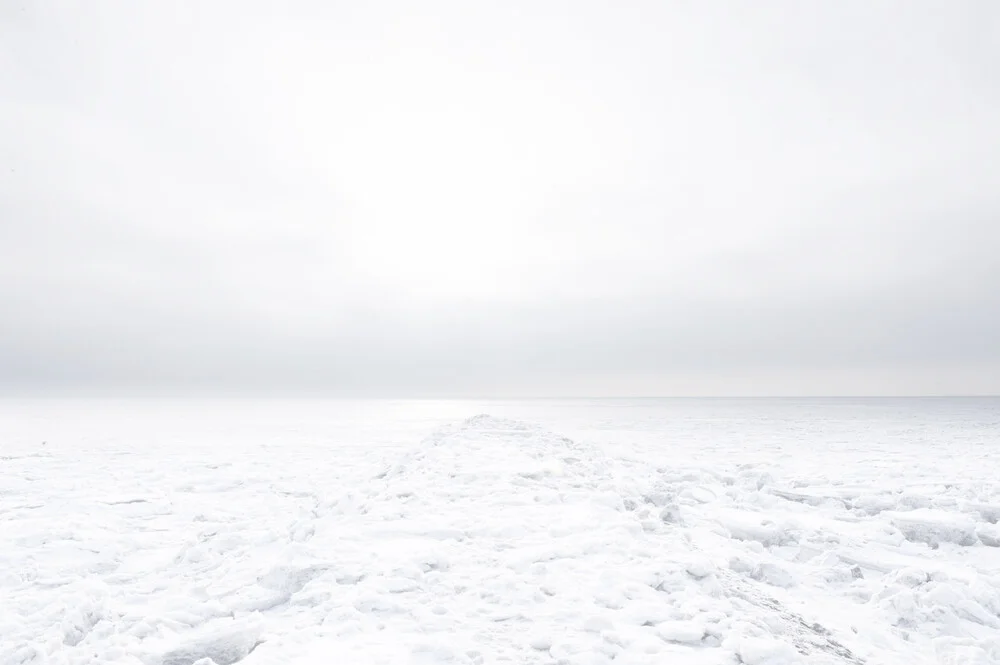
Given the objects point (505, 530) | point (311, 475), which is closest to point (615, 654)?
point (505, 530)

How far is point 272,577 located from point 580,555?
3183 mm

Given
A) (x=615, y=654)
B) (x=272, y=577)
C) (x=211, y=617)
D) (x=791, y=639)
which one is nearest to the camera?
(x=615, y=654)

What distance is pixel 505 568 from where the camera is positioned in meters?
5.52

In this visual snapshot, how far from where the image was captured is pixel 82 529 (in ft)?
29.1

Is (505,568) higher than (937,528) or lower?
higher

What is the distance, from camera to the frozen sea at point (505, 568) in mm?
4273

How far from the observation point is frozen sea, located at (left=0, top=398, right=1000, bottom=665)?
4273mm

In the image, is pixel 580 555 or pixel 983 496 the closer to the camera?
pixel 580 555

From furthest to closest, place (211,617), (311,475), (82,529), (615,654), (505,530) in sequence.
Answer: (311,475) < (82,529) < (505,530) < (211,617) < (615,654)

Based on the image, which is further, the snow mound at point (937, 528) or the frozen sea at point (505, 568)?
the snow mound at point (937, 528)

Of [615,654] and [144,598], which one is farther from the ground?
[615,654]

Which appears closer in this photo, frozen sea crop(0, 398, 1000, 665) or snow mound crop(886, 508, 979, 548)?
frozen sea crop(0, 398, 1000, 665)

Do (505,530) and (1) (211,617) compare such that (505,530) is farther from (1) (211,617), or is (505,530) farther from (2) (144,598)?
(2) (144,598)

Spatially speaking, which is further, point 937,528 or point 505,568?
point 937,528
